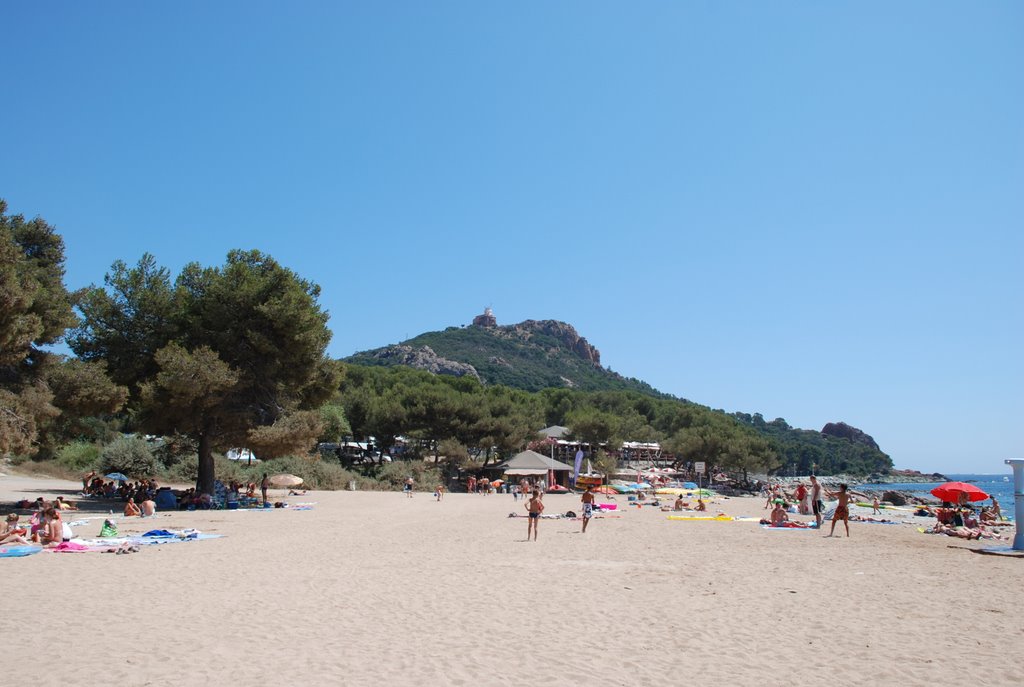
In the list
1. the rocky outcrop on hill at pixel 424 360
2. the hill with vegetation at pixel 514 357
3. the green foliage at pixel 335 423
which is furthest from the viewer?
the hill with vegetation at pixel 514 357

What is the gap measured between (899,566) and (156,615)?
498 inches

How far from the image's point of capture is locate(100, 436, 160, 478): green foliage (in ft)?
119

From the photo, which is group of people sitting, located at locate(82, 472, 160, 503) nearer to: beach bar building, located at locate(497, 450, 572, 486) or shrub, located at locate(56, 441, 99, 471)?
shrub, located at locate(56, 441, 99, 471)

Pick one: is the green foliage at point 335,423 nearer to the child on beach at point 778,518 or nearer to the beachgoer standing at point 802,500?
the beachgoer standing at point 802,500

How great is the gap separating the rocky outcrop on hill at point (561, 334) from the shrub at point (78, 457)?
5041 inches

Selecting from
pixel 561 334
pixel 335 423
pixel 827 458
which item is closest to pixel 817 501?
pixel 335 423

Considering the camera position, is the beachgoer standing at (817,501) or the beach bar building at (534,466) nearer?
the beachgoer standing at (817,501)

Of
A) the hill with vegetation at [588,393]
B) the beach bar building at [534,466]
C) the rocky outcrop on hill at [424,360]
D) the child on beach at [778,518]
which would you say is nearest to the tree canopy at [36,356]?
the child on beach at [778,518]

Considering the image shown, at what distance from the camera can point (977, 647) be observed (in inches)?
280

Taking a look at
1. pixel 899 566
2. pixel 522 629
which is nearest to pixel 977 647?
pixel 522 629

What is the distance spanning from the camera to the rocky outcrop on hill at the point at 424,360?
128 m

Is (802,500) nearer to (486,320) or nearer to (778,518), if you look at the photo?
(778,518)

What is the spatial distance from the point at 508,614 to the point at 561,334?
166 m

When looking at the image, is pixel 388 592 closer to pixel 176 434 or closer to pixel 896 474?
pixel 176 434
